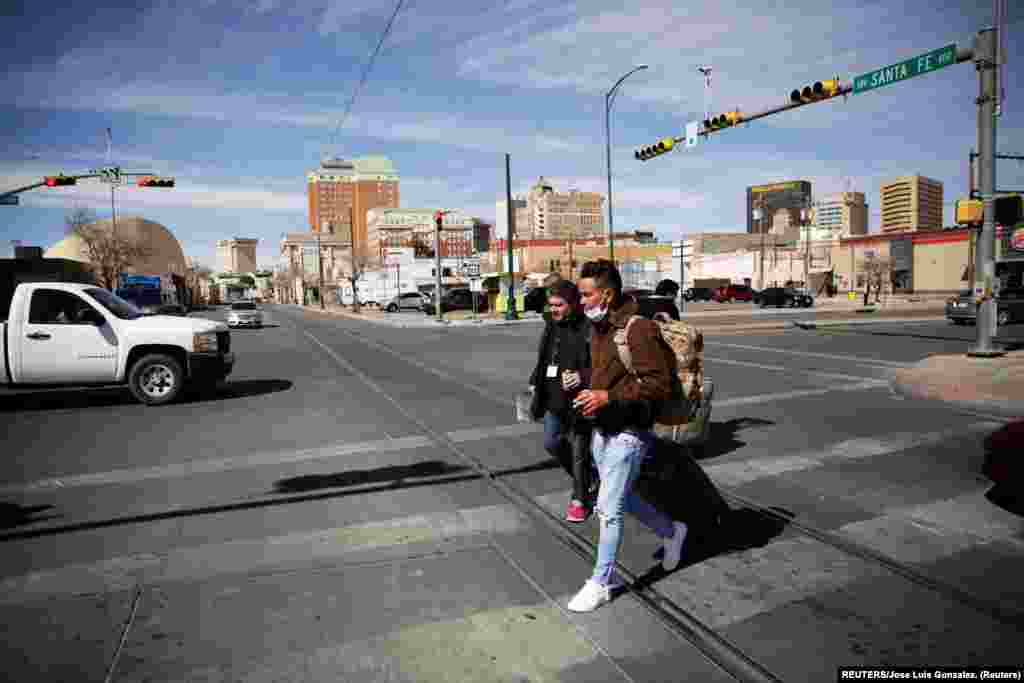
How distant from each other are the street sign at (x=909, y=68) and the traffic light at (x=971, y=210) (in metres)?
2.76

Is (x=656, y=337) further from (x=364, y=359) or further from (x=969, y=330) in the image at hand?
(x=969, y=330)

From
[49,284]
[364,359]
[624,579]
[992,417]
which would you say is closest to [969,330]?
[992,417]

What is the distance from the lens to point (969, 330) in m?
24.5

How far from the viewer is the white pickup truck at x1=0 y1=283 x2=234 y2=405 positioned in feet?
35.6

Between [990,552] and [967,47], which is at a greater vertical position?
[967,47]

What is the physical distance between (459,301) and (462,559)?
49.2 meters

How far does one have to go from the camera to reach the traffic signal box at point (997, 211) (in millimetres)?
13445

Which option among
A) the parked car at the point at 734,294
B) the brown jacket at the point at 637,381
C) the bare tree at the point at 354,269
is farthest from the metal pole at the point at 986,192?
the parked car at the point at 734,294

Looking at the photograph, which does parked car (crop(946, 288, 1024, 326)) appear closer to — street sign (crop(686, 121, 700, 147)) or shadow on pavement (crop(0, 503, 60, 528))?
street sign (crop(686, 121, 700, 147))

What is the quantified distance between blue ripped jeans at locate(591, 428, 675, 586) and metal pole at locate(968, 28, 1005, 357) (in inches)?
529

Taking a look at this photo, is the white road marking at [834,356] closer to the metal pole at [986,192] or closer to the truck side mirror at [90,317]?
the metal pole at [986,192]

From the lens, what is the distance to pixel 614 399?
351 centimetres

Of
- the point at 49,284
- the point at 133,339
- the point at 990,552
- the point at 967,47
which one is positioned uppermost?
the point at 967,47

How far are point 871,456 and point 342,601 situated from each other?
5699 millimetres
